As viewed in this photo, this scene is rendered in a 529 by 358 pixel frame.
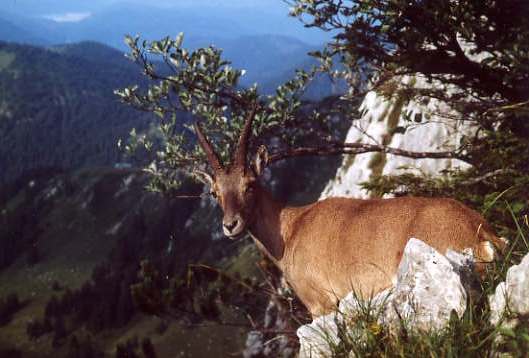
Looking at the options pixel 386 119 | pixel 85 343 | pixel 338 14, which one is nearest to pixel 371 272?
pixel 338 14

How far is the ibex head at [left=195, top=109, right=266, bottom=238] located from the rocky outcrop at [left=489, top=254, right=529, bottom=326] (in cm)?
657

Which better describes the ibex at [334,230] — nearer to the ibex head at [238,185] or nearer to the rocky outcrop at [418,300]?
the ibex head at [238,185]

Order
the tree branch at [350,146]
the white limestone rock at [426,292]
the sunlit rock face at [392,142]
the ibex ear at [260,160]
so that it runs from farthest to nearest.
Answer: the sunlit rock face at [392,142]
the tree branch at [350,146]
the ibex ear at [260,160]
the white limestone rock at [426,292]

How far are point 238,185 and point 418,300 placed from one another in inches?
251

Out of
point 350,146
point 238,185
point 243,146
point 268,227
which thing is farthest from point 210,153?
point 350,146

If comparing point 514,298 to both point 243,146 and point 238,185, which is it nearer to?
point 238,185

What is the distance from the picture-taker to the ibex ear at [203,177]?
484 inches

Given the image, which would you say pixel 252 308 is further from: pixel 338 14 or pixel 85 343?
pixel 85 343

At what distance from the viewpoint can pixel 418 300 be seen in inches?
239

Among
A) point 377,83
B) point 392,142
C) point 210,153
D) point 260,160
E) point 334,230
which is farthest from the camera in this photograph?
point 392,142

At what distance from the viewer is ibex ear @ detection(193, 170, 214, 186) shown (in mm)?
12305

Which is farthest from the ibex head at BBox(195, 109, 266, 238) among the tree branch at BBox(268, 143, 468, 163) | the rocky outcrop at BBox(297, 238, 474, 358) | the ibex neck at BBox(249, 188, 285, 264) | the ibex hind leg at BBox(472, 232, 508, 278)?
the ibex hind leg at BBox(472, 232, 508, 278)

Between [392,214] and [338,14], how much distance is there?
5.56 m

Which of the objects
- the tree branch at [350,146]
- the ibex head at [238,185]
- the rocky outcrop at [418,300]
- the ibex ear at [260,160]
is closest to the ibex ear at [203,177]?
the ibex head at [238,185]
